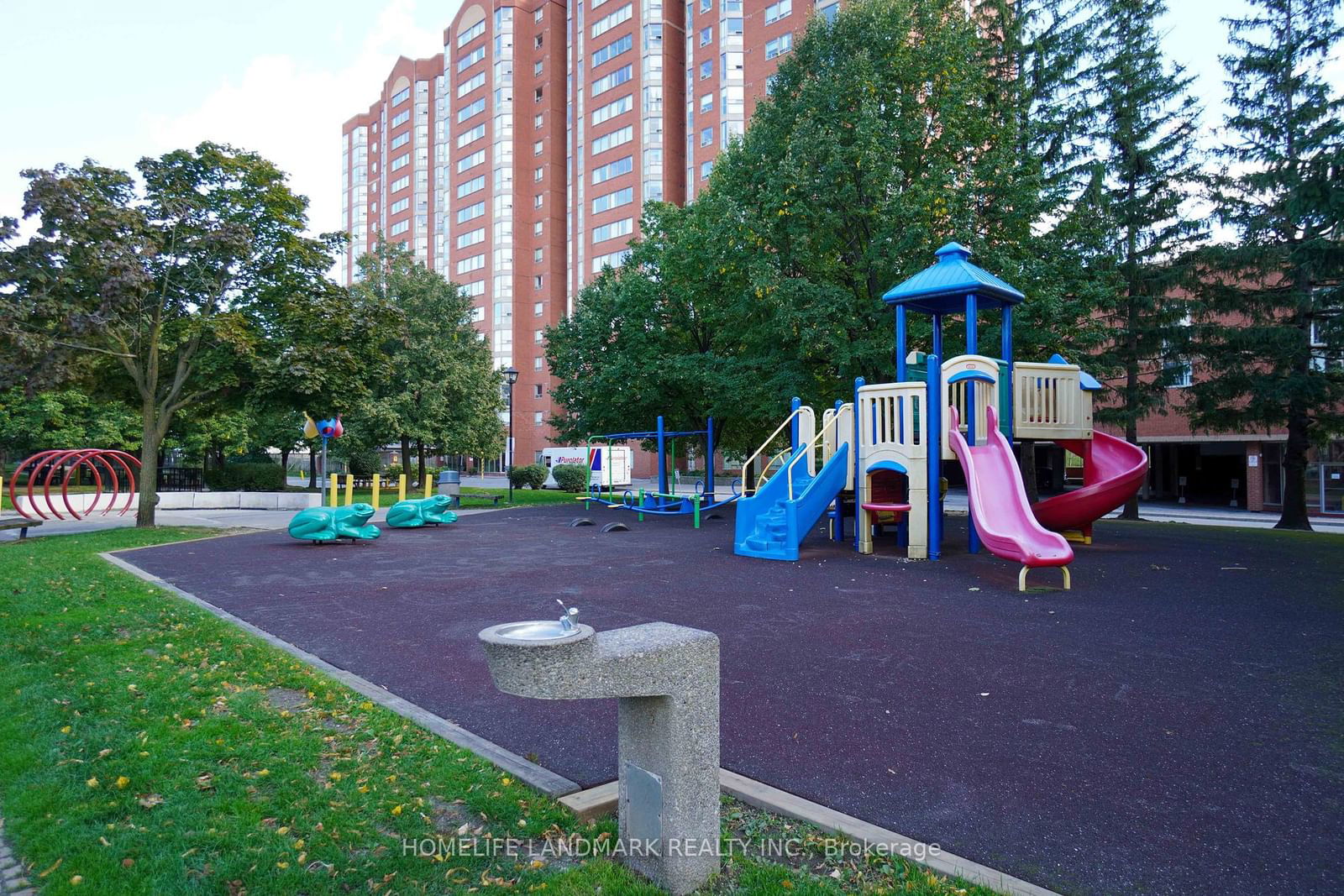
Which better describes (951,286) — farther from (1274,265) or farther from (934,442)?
(1274,265)

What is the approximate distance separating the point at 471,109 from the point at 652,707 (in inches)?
3456

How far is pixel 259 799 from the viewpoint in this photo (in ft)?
12.3

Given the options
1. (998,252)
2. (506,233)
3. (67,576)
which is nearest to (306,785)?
(67,576)

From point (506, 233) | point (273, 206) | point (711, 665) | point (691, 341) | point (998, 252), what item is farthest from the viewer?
point (506, 233)

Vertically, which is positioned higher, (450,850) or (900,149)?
(900,149)

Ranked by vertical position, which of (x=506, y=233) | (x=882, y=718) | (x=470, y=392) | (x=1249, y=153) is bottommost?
(x=882, y=718)

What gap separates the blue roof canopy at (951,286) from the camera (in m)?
13.6

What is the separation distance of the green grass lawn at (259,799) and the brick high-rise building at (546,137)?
197 feet

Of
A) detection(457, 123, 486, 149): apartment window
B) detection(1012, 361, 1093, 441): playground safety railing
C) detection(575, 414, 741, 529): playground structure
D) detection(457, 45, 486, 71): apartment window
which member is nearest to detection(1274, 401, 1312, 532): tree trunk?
detection(1012, 361, 1093, 441): playground safety railing

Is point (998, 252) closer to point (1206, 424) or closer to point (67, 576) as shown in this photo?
point (1206, 424)

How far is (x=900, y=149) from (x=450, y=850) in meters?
20.0

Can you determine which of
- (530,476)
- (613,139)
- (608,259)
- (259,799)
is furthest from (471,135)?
(259,799)

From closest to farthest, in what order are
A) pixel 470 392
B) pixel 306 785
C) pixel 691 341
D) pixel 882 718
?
pixel 306 785 < pixel 882 718 < pixel 691 341 < pixel 470 392

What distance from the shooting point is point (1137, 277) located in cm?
2120
